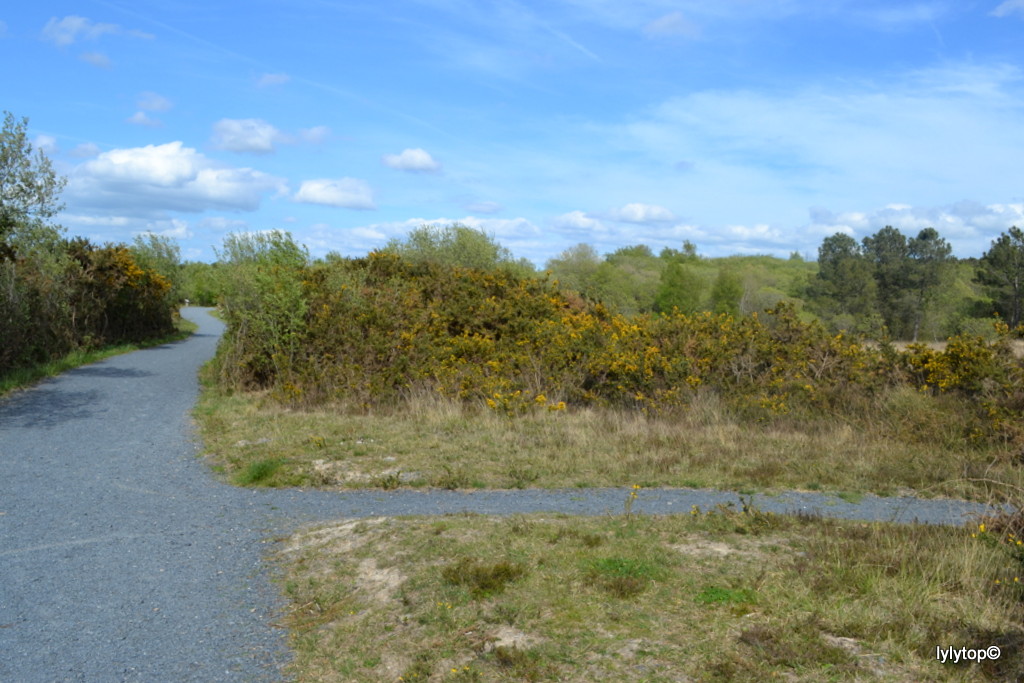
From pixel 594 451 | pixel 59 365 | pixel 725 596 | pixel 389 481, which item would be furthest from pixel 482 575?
pixel 59 365

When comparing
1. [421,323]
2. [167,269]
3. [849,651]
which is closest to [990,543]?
[849,651]

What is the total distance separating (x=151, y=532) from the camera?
6.97 meters

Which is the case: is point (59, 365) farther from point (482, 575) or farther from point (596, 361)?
point (482, 575)

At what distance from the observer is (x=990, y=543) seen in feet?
17.9

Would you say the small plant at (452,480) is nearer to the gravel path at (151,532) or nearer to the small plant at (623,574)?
the gravel path at (151,532)

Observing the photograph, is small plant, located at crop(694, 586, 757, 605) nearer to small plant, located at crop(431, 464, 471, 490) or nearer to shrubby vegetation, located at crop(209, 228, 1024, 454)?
small plant, located at crop(431, 464, 471, 490)

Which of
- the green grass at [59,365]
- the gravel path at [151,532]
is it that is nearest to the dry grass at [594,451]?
the gravel path at [151,532]

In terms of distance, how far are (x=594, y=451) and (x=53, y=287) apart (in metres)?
14.9

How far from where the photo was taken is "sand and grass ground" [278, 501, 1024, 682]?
414cm

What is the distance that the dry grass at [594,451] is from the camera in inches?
350

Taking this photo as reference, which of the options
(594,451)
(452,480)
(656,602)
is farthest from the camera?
(594,451)

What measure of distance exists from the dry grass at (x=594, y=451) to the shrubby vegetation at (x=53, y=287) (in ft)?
18.0

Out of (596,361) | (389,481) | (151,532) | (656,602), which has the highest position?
(596,361)

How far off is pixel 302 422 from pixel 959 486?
346 inches
